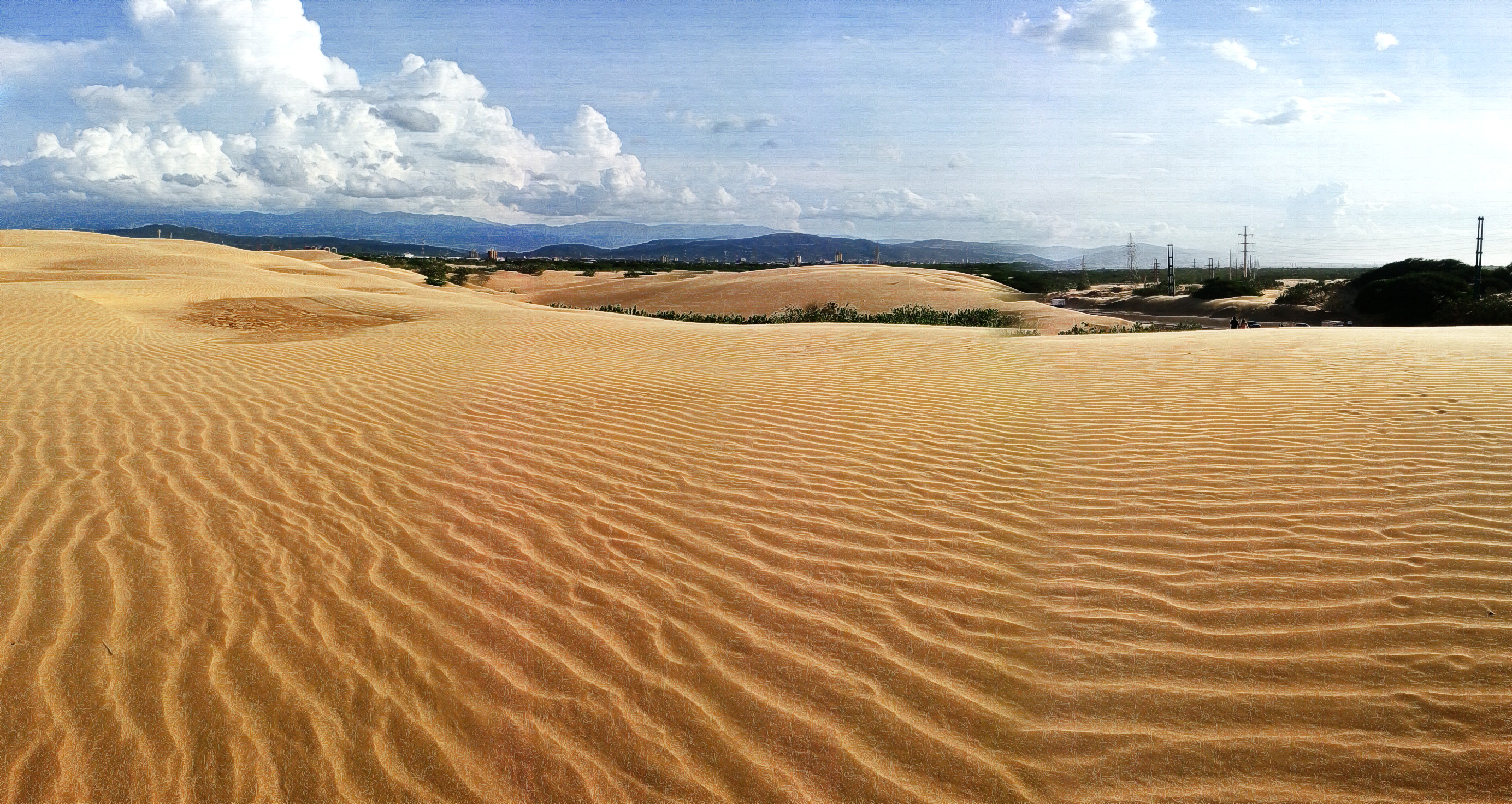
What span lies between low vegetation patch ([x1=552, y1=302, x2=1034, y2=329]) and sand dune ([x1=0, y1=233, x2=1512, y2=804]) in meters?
15.4

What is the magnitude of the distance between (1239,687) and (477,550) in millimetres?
3419

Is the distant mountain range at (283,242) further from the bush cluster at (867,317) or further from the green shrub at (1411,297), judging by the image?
the green shrub at (1411,297)

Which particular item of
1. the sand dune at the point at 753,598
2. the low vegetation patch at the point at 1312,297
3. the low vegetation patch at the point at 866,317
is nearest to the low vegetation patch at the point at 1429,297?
the low vegetation patch at the point at 1312,297

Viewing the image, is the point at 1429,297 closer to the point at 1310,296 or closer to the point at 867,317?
the point at 1310,296

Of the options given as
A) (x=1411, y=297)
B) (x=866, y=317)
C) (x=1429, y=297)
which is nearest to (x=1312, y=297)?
(x=1411, y=297)

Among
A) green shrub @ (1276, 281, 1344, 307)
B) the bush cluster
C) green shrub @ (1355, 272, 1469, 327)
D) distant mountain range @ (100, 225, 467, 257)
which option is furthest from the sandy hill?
distant mountain range @ (100, 225, 467, 257)

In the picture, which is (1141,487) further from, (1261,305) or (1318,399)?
(1261,305)

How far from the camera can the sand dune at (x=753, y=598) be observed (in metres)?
2.59

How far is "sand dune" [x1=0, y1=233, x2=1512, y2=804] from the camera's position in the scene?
2592 millimetres

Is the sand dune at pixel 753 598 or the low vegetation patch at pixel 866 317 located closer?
the sand dune at pixel 753 598

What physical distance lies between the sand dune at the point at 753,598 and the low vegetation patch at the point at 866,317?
50.5 feet

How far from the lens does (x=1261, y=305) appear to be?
119 ft

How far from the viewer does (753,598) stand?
3637 millimetres

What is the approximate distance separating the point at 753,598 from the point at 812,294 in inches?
1299
